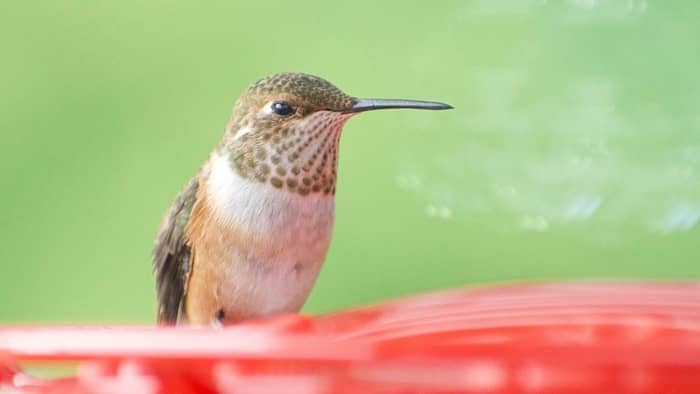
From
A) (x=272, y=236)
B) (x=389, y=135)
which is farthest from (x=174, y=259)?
(x=389, y=135)

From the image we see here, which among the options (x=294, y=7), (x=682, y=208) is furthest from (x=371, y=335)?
(x=294, y=7)

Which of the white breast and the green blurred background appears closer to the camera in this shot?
the white breast

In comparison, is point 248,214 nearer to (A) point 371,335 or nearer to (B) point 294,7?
(A) point 371,335

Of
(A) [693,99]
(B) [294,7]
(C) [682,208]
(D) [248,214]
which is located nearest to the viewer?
(D) [248,214]

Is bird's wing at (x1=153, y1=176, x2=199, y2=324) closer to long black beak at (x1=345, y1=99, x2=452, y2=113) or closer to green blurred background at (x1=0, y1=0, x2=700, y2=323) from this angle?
long black beak at (x1=345, y1=99, x2=452, y2=113)

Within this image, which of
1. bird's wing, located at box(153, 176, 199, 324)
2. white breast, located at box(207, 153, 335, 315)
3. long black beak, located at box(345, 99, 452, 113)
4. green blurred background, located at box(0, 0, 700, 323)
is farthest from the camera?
green blurred background, located at box(0, 0, 700, 323)

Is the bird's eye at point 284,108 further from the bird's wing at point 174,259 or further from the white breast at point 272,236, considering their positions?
the bird's wing at point 174,259

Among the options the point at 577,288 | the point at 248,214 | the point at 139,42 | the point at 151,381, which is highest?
the point at 139,42

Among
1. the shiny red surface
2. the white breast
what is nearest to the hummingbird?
the white breast
